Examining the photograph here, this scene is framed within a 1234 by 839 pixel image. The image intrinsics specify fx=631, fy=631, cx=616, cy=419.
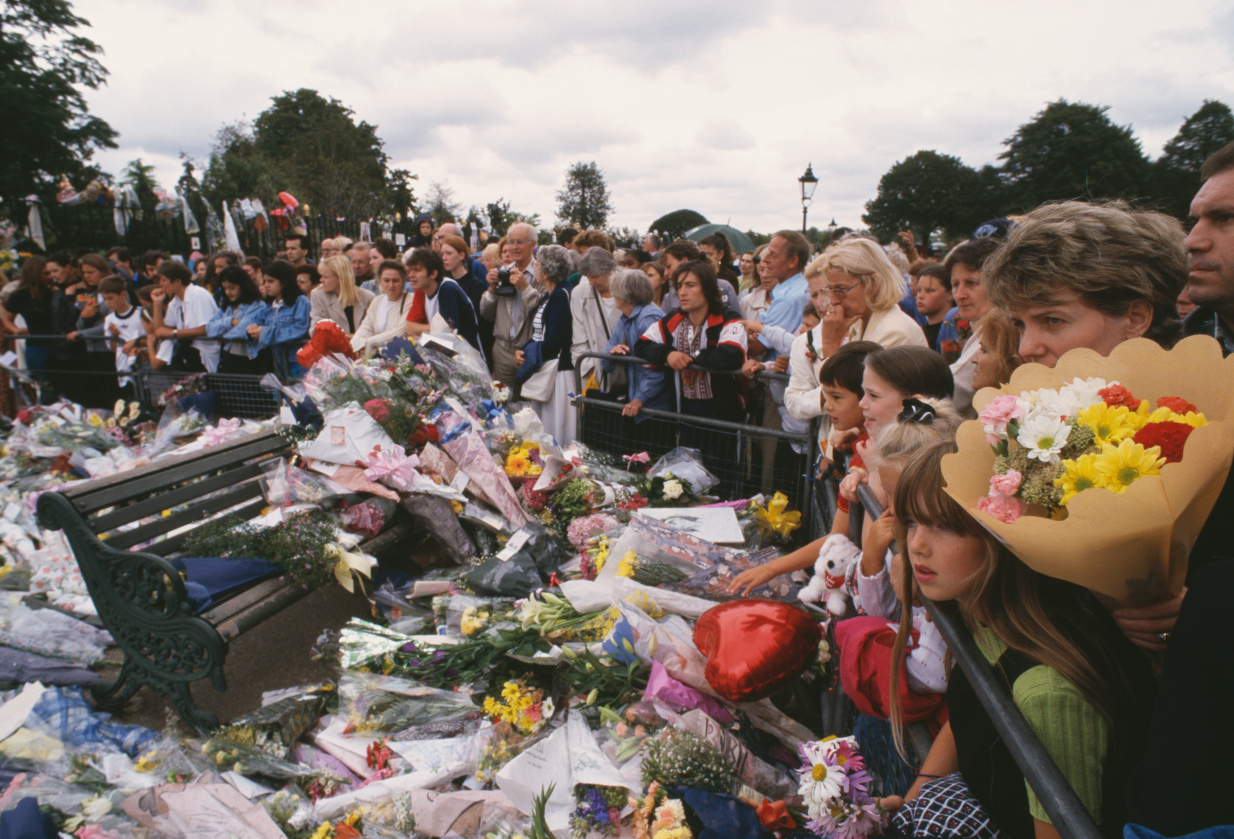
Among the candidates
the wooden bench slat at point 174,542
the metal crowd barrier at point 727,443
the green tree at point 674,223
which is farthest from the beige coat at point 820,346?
the green tree at point 674,223

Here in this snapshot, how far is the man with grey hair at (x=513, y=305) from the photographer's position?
621 centimetres

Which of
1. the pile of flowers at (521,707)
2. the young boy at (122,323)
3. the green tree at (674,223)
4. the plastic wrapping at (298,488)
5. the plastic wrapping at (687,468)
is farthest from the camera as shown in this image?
the green tree at (674,223)

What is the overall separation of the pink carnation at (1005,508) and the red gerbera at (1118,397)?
23 centimetres

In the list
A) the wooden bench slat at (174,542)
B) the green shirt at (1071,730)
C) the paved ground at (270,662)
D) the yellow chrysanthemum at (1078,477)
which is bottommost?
the paved ground at (270,662)

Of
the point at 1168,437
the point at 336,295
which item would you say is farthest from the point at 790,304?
the point at 336,295

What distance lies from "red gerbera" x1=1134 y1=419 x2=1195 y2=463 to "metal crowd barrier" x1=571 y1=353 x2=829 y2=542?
9.22 feet

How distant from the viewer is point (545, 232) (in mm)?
31906

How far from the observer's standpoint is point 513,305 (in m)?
6.27

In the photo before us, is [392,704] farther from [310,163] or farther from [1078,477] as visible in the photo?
[310,163]

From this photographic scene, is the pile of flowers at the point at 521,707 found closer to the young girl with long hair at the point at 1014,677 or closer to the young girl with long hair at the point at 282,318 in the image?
the young girl with long hair at the point at 1014,677

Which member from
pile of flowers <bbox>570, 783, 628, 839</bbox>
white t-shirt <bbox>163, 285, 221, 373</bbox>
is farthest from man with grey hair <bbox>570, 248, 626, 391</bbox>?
white t-shirt <bbox>163, 285, 221, 373</bbox>

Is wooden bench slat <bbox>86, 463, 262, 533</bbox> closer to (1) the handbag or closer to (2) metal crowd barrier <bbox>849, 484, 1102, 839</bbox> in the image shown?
(1) the handbag

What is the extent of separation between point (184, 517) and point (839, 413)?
3643 millimetres

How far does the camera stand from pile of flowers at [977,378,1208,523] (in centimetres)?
99
